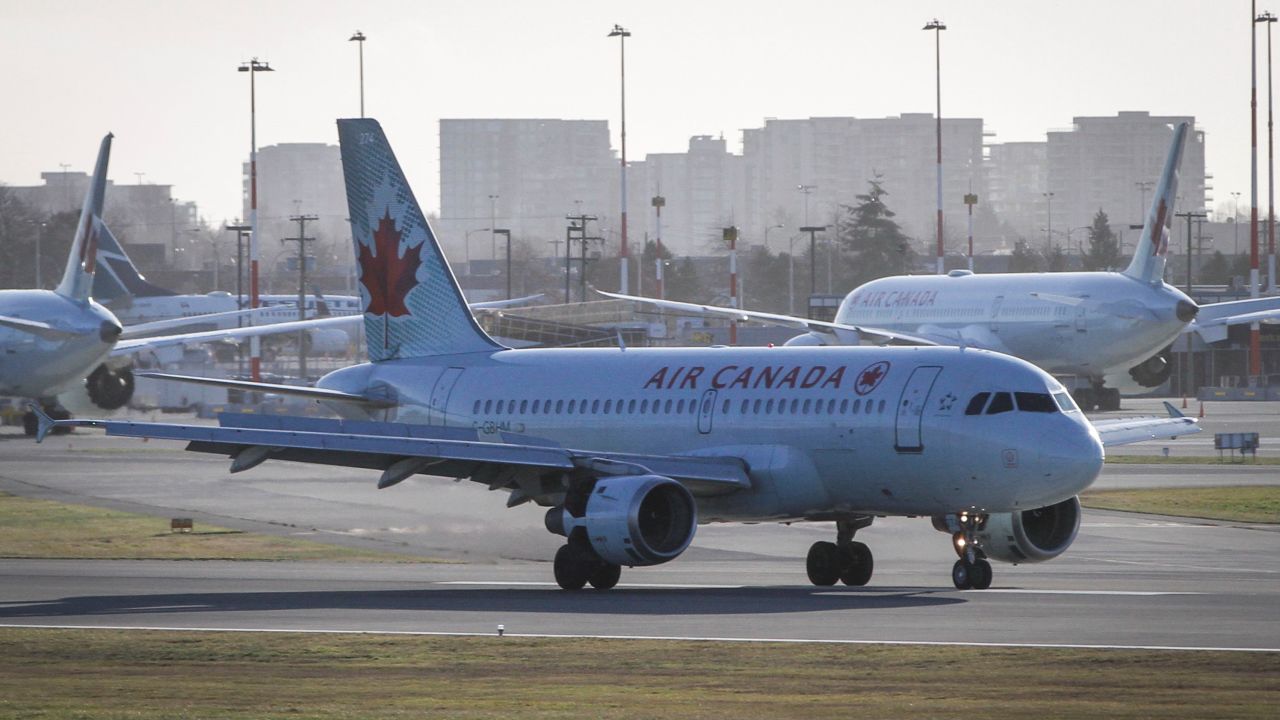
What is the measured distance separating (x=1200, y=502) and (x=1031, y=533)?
2267 cm

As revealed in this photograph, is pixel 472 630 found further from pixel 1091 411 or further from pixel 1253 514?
pixel 1091 411

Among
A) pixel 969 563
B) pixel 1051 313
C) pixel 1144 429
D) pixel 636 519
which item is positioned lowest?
pixel 969 563

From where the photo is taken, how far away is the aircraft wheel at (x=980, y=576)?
32.9 metres

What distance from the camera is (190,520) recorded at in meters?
48.8

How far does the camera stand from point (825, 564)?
117 feet

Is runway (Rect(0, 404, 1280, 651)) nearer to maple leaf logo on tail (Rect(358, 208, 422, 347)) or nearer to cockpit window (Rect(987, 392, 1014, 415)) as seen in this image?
cockpit window (Rect(987, 392, 1014, 415))

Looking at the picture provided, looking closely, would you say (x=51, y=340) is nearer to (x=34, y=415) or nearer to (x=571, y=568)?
(x=34, y=415)

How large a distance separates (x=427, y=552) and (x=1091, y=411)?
6057 cm

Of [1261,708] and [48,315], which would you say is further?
[48,315]

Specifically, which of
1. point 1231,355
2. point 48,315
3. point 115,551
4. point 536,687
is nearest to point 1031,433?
point 536,687

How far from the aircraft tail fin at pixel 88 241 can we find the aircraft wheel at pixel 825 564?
49.8 m

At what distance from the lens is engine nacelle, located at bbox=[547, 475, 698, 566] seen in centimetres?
3247

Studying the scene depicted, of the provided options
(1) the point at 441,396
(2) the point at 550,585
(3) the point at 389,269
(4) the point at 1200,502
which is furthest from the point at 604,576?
(4) the point at 1200,502

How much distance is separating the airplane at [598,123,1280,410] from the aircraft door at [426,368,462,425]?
41.1 metres
